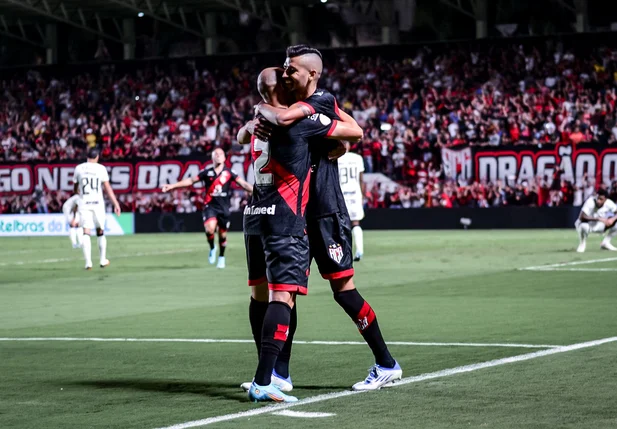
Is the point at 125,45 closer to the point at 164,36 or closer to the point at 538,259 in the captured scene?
the point at 164,36

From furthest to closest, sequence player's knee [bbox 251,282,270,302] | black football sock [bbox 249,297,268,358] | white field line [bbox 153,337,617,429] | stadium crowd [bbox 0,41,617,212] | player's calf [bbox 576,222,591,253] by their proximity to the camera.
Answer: stadium crowd [bbox 0,41,617,212], player's calf [bbox 576,222,591,253], black football sock [bbox 249,297,268,358], player's knee [bbox 251,282,270,302], white field line [bbox 153,337,617,429]

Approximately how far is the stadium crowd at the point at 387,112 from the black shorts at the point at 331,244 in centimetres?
3073

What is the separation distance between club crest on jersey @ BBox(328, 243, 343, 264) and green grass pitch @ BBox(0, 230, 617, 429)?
86 centimetres

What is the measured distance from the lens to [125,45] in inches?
2117

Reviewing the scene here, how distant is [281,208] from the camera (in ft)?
23.8

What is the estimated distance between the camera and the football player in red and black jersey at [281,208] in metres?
7.25

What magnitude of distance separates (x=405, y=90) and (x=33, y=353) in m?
35.5

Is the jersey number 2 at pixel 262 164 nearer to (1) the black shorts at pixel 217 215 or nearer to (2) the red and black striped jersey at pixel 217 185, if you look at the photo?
(2) the red and black striped jersey at pixel 217 185

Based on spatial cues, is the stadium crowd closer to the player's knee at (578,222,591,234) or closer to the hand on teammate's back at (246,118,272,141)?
the player's knee at (578,222,591,234)

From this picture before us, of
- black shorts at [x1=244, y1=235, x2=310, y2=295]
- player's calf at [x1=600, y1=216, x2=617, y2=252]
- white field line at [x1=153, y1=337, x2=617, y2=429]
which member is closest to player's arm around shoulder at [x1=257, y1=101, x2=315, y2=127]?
black shorts at [x1=244, y1=235, x2=310, y2=295]

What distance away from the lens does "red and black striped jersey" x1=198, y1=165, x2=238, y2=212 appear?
72.6 feet

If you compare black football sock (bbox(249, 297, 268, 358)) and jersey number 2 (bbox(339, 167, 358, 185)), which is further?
jersey number 2 (bbox(339, 167, 358, 185))

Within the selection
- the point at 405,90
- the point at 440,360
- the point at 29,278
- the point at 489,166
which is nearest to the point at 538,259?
the point at 29,278

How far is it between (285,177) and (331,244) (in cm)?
57
